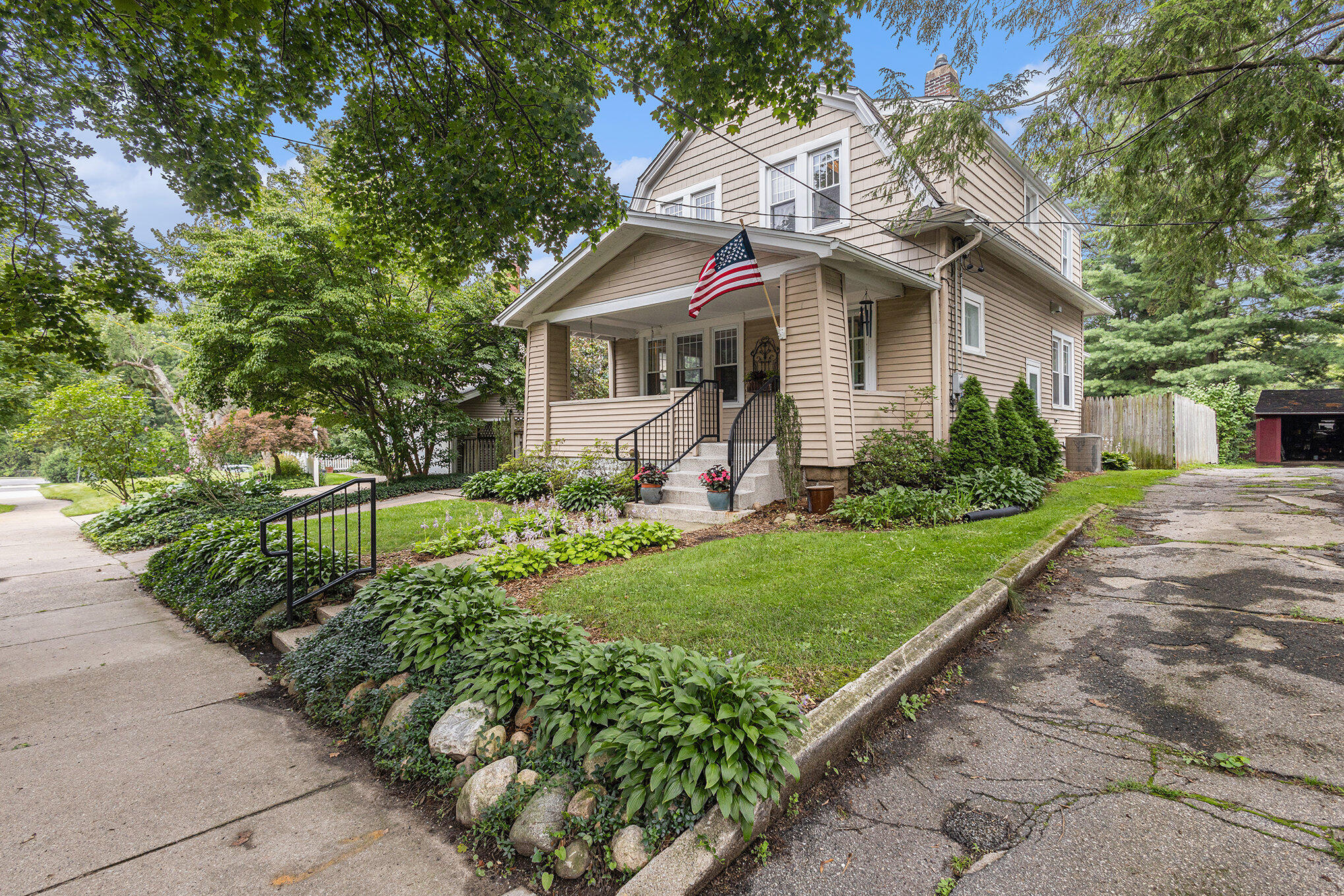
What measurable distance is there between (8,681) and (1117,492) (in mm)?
12826

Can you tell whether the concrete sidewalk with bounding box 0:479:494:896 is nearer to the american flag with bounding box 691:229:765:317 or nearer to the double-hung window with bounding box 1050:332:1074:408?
the american flag with bounding box 691:229:765:317

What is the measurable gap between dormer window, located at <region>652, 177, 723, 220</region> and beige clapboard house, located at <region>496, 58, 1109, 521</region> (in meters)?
0.05

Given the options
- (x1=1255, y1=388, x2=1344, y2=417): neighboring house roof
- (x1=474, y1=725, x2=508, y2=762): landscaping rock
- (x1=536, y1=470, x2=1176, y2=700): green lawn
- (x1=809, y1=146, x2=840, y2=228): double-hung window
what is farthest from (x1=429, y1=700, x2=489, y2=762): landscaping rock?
(x1=1255, y1=388, x2=1344, y2=417): neighboring house roof

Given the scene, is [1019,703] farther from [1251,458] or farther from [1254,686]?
[1251,458]

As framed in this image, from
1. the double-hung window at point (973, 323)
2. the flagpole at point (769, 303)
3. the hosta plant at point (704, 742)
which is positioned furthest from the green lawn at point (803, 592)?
the double-hung window at point (973, 323)

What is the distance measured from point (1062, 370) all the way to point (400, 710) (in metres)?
16.8

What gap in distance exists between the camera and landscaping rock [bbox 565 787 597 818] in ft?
7.12

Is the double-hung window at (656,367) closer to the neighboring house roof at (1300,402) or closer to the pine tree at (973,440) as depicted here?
the pine tree at (973,440)

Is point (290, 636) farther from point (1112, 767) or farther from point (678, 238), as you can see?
point (678, 238)

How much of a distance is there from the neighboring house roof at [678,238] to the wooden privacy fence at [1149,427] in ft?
34.0

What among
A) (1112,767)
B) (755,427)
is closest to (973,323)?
(755,427)

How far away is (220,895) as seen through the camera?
1.98 metres

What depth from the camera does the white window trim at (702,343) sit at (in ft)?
35.3

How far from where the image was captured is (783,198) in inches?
435
